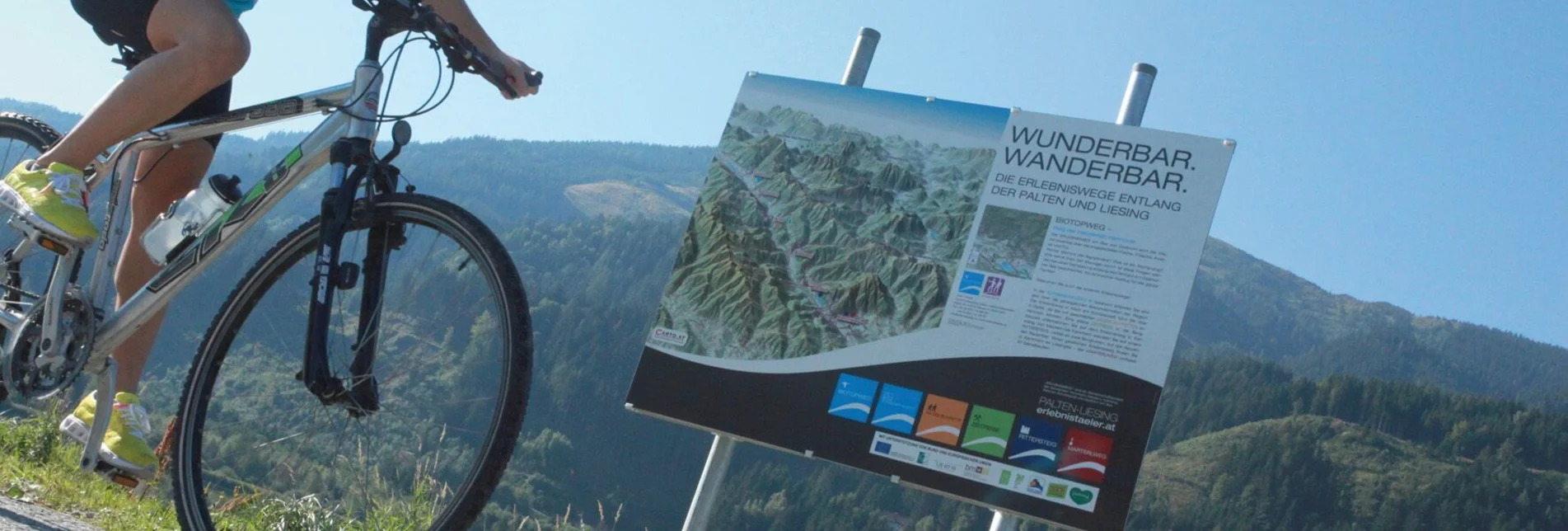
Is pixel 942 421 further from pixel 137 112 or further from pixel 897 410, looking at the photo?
pixel 137 112

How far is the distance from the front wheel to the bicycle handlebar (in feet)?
1.13

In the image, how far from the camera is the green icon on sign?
4.70m

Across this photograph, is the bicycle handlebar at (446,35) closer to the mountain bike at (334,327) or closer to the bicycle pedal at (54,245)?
the mountain bike at (334,327)

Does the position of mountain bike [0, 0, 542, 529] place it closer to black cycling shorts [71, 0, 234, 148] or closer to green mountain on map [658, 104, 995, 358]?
black cycling shorts [71, 0, 234, 148]

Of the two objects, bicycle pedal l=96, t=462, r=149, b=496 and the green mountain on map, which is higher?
the green mountain on map

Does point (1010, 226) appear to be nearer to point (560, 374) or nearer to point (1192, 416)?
point (560, 374)

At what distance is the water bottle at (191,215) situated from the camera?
2510mm

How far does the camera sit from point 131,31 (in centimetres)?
269

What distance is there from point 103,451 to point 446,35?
125 centimetres

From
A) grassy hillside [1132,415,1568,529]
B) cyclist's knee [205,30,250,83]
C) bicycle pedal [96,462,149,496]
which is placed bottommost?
bicycle pedal [96,462,149,496]

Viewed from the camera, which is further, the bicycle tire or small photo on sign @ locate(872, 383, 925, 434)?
small photo on sign @ locate(872, 383, 925, 434)

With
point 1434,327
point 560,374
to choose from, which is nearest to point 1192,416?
point 560,374

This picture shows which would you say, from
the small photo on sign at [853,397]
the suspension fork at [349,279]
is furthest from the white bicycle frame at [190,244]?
the small photo on sign at [853,397]

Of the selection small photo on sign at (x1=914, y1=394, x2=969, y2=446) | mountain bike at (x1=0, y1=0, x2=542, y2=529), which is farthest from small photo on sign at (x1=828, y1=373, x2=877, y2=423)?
mountain bike at (x1=0, y1=0, x2=542, y2=529)
